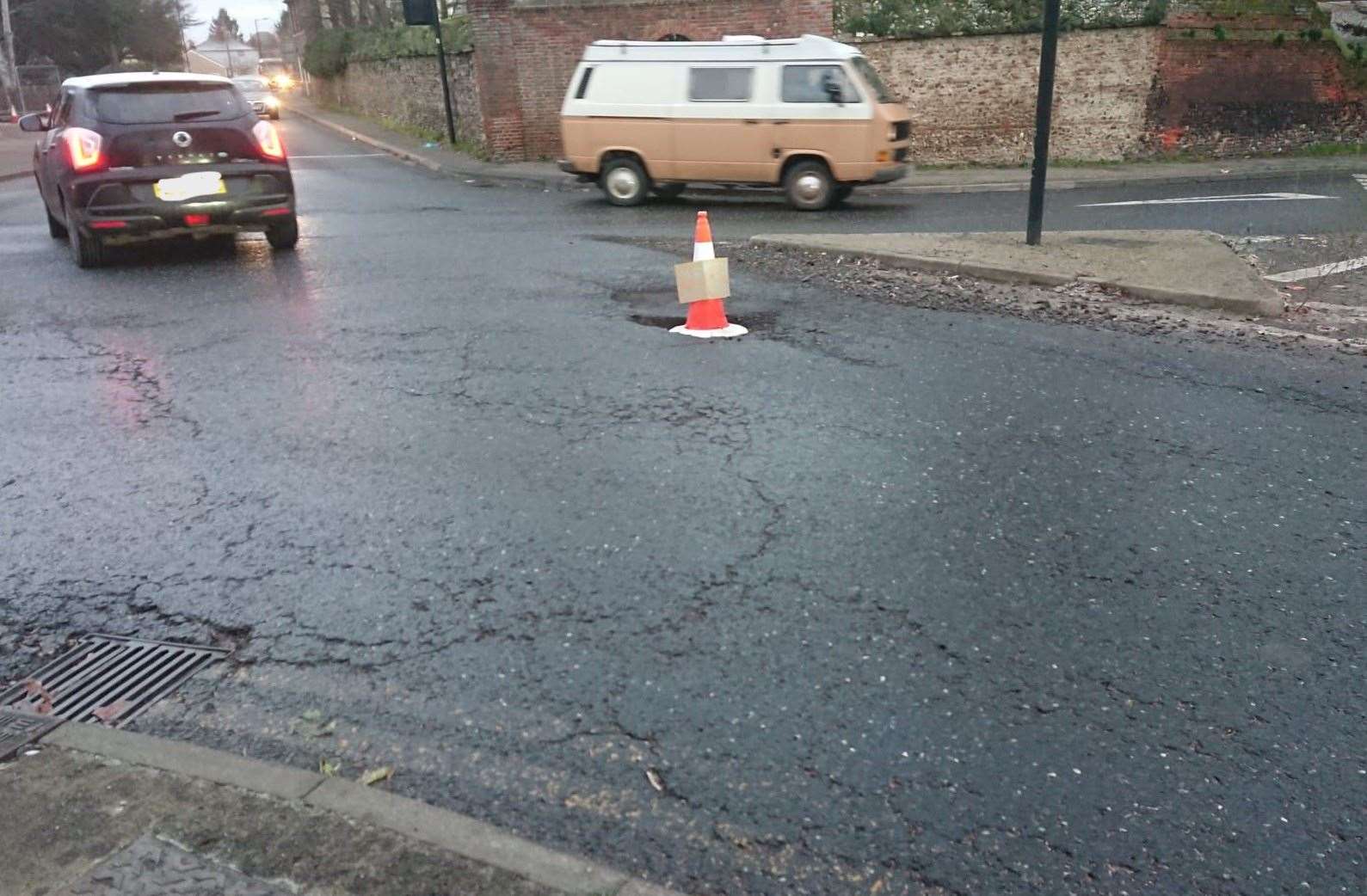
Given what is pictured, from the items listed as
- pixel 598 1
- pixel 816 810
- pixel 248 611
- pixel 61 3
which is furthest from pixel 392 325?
pixel 61 3

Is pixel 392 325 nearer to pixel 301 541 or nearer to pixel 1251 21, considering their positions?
pixel 301 541

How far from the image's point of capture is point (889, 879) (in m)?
2.83

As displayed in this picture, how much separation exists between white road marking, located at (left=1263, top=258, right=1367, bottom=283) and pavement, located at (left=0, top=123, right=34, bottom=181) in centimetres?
2222

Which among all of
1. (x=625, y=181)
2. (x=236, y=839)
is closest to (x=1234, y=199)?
(x=625, y=181)

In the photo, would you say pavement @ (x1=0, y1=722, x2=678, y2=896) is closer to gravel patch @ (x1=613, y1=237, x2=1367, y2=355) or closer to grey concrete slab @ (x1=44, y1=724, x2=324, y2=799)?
grey concrete slab @ (x1=44, y1=724, x2=324, y2=799)

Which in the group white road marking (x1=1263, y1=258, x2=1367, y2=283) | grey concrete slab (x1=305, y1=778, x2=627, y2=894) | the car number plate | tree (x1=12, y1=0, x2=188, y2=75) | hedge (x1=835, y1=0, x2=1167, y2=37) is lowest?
white road marking (x1=1263, y1=258, x2=1367, y2=283)

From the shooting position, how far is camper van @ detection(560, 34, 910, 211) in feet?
48.2

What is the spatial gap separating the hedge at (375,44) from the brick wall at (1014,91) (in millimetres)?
10348

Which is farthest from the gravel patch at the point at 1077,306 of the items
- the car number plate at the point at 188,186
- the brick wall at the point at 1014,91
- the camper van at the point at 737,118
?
the brick wall at the point at 1014,91

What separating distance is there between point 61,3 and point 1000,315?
177ft

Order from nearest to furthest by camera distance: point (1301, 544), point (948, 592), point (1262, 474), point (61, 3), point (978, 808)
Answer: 1. point (978, 808)
2. point (948, 592)
3. point (1301, 544)
4. point (1262, 474)
5. point (61, 3)

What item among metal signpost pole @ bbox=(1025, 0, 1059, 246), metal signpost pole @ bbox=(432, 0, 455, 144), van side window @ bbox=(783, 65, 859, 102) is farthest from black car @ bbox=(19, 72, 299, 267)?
metal signpost pole @ bbox=(432, 0, 455, 144)

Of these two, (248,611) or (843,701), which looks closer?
(843,701)

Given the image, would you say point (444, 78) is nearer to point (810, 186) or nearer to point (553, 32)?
point (553, 32)
